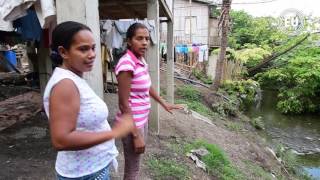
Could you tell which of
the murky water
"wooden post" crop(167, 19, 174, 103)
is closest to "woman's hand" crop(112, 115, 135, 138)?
"wooden post" crop(167, 19, 174, 103)

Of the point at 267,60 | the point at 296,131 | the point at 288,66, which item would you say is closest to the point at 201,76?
the point at 267,60

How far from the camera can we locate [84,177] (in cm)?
199

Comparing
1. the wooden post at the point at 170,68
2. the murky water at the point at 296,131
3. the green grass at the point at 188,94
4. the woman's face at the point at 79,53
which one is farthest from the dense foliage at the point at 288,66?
the woman's face at the point at 79,53

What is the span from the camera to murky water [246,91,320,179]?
38.0 feet

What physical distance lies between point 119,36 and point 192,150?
254 centimetres

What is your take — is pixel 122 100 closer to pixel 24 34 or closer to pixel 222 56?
pixel 24 34

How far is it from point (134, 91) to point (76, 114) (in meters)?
1.32

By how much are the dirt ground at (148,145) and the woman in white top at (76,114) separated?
2.65 metres

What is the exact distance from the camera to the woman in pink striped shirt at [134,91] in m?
2.86

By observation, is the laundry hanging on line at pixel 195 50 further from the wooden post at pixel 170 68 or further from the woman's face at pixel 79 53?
the woman's face at pixel 79 53

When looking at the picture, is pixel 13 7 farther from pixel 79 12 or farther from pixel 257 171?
pixel 257 171

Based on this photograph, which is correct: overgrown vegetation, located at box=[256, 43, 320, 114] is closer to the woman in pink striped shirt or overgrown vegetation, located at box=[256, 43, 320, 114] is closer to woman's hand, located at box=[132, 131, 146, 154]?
the woman in pink striped shirt

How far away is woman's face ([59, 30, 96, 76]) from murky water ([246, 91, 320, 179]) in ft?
31.2

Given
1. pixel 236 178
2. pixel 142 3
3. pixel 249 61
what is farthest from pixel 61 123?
pixel 249 61
